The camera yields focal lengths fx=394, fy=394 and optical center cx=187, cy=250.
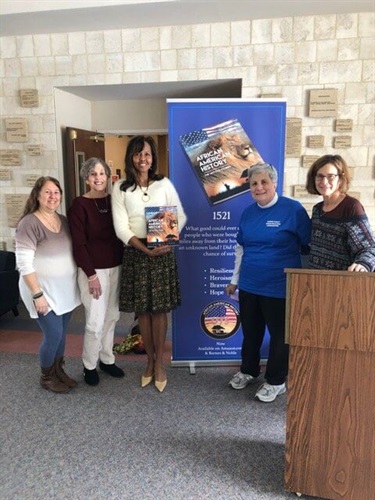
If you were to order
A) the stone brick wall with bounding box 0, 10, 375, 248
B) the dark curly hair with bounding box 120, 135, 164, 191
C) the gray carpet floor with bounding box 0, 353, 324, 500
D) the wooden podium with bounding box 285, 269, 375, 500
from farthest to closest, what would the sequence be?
the stone brick wall with bounding box 0, 10, 375, 248
the dark curly hair with bounding box 120, 135, 164, 191
the gray carpet floor with bounding box 0, 353, 324, 500
the wooden podium with bounding box 285, 269, 375, 500

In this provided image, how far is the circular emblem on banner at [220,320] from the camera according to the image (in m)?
2.78

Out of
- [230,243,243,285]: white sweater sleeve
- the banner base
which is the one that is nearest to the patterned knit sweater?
[230,243,243,285]: white sweater sleeve

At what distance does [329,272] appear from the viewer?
1.44 m

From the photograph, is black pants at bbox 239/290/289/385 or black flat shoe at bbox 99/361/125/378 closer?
black pants at bbox 239/290/289/385

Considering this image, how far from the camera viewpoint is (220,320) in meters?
2.80

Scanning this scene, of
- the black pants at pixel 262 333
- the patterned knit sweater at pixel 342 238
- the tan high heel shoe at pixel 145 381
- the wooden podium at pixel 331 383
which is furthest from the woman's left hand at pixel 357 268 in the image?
the tan high heel shoe at pixel 145 381

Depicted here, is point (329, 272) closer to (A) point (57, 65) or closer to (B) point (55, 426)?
(B) point (55, 426)

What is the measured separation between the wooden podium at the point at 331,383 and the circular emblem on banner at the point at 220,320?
1.22 metres

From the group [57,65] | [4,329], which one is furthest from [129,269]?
[57,65]

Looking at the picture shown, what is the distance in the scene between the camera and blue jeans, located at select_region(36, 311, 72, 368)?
93.9 inches

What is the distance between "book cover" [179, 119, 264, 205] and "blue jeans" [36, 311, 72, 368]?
125cm

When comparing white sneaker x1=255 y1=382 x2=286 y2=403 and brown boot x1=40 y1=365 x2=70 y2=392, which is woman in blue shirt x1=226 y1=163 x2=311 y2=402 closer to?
white sneaker x1=255 y1=382 x2=286 y2=403

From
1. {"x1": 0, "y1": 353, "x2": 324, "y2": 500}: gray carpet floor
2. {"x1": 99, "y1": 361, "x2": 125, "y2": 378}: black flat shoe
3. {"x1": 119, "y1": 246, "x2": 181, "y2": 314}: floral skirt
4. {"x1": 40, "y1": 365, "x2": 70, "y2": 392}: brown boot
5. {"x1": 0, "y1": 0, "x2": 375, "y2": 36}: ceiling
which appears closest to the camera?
{"x1": 0, "y1": 353, "x2": 324, "y2": 500}: gray carpet floor

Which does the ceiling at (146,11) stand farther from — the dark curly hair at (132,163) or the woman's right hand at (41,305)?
the woman's right hand at (41,305)
